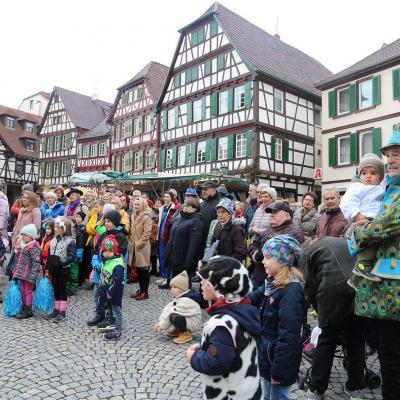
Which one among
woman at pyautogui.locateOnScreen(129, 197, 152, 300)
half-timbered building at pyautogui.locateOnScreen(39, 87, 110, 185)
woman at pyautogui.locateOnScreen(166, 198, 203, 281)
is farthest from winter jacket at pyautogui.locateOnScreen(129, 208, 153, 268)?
half-timbered building at pyautogui.locateOnScreen(39, 87, 110, 185)

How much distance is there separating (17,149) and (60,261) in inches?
1514

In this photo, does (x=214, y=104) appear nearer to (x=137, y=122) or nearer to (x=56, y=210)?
(x=137, y=122)

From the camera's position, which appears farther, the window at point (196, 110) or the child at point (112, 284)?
the window at point (196, 110)

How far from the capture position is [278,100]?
76.4ft

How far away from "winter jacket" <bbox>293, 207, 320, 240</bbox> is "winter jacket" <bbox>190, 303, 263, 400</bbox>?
4606 mm

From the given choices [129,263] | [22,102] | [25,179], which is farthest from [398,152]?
[22,102]

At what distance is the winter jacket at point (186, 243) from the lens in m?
6.80

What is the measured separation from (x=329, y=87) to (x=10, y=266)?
19.2 metres

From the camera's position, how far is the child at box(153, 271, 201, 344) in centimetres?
506

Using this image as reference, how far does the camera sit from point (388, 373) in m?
2.57

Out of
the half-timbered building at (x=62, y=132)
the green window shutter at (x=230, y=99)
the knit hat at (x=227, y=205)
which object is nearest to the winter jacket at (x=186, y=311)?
the knit hat at (x=227, y=205)

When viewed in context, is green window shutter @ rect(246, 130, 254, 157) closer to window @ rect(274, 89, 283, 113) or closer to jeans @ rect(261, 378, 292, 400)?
window @ rect(274, 89, 283, 113)

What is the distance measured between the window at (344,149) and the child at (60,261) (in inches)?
688

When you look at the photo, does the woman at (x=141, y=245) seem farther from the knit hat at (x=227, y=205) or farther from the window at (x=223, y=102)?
the window at (x=223, y=102)
